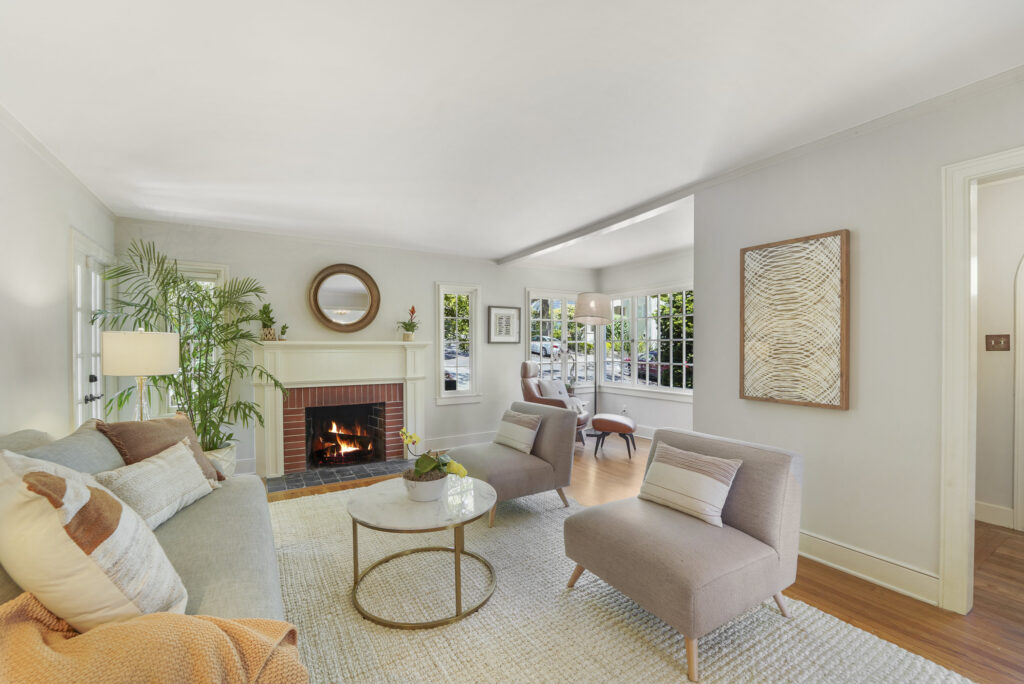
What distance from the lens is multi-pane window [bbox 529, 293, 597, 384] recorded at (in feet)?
21.3

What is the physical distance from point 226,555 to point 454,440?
13.4 feet

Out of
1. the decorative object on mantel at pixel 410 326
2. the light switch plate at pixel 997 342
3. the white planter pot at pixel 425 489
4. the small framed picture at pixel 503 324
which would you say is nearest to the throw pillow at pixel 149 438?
the white planter pot at pixel 425 489

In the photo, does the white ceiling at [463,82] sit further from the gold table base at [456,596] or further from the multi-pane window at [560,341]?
the multi-pane window at [560,341]

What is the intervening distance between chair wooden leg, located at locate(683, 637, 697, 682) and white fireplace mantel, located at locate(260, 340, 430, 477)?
12.7 feet

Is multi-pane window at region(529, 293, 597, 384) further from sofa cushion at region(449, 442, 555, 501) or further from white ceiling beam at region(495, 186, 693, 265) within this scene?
sofa cushion at region(449, 442, 555, 501)

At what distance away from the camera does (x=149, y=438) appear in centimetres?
228

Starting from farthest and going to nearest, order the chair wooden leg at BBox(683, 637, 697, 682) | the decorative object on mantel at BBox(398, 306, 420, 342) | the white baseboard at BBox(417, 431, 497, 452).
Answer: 1. the white baseboard at BBox(417, 431, 497, 452)
2. the decorative object on mantel at BBox(398, 306, 420, 342)
3. the chair wooden leg at BBox(683, 637, 697, 682)

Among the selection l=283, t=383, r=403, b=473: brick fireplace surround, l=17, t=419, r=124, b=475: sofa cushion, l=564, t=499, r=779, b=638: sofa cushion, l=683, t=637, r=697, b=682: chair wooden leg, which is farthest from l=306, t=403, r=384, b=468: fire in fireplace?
l=683, t=637, r=697, b=682: chair wooden leg

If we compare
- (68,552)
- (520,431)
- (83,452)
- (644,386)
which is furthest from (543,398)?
(68,552)

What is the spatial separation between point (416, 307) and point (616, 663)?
4253 millimetres

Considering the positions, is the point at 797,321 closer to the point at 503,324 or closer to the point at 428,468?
the point at 428,468

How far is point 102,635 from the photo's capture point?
3.14 ft

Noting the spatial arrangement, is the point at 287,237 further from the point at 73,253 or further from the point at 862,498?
the point at 862,498

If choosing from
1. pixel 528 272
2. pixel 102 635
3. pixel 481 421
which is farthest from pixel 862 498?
pixel 528 272
